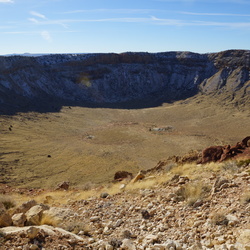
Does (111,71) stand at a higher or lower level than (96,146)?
higher

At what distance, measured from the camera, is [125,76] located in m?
69.5

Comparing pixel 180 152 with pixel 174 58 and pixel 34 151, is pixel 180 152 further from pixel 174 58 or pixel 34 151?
pixel 174 58

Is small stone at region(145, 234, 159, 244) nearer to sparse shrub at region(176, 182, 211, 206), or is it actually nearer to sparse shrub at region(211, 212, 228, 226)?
sparse shrub at region(211, 212, 228, 226)

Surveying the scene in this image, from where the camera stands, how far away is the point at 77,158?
26.2 metres

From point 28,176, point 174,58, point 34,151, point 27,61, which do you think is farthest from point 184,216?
point 174,58

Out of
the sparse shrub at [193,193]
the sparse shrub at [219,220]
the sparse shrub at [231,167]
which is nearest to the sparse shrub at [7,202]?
the sparse shrub at [193,193]

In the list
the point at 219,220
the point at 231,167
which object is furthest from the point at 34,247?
the point at 231,167

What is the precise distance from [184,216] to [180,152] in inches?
887

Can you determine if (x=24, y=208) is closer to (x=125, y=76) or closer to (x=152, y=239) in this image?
(x=152, y=239)

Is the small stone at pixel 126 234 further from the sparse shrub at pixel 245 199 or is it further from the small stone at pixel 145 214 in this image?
the sparse shrub at pixel 245 199

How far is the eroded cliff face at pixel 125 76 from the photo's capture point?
5669 cm

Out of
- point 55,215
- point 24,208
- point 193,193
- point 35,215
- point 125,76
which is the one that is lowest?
point 24,208

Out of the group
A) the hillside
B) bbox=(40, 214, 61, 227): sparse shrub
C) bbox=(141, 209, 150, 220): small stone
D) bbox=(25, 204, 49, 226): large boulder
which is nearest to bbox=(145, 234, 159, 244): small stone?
bbox=(141, 209, 150, 220): small stone

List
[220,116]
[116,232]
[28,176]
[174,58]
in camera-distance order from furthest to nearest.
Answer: [174,58], [220,116], [28,176], [116,232]
